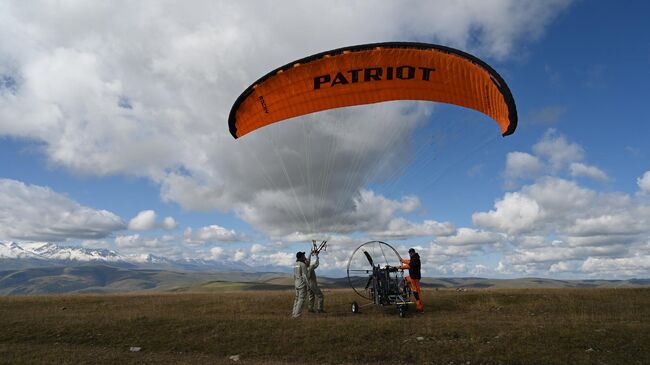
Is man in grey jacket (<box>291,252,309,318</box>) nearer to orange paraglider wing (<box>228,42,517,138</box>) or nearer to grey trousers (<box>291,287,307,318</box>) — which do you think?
grey trousers (<box>291,287,307,318</box>)

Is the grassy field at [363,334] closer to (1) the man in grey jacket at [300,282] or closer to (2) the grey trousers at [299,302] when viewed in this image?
(2) the grey trousers at [299,302]

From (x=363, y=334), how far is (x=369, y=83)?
1044cm

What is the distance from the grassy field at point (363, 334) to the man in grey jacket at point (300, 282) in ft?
3.00

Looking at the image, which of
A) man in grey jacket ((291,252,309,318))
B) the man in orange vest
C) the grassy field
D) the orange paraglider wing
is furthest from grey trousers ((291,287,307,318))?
the orange paraglider wing

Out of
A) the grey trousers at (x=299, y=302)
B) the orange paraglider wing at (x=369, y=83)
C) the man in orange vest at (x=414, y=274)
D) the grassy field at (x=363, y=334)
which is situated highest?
the orange paraglider wing at (x=369, y=83)

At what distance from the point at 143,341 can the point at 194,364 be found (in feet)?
13.1

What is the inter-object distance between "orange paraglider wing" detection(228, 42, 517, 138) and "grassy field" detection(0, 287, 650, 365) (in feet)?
23.3

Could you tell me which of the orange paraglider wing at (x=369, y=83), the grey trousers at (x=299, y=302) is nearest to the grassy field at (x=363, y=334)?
the grey trousers at (x=299, y=302)

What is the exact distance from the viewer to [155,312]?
19.2m

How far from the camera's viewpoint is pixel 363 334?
13.5 m

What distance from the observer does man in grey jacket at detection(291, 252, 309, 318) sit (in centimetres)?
1733

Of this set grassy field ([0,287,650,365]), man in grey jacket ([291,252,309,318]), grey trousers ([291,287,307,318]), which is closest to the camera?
grassy field ([0,287,650,365])

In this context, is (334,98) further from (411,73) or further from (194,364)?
(194,364)

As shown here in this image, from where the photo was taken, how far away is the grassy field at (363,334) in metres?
11.9
